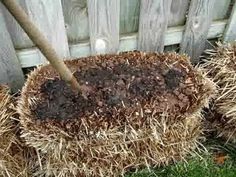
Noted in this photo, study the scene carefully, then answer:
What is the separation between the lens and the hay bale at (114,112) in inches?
75.4

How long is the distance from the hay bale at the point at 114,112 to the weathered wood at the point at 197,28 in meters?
0.26

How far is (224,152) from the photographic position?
2389 mm

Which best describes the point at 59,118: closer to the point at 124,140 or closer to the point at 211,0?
the point at 124,140

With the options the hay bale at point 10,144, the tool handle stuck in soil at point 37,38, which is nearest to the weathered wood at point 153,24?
the tool handle stuck in soil at point 37,38

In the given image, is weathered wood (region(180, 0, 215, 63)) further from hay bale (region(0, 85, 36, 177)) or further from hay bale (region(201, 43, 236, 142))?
hay bale (region(0, 85, 36, 177))

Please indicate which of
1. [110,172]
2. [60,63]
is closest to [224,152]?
[110,172]

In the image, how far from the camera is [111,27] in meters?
2.16

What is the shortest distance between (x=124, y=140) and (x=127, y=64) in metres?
0.42

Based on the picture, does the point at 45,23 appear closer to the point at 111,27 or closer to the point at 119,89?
the point at 111,27

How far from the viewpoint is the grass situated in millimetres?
2268

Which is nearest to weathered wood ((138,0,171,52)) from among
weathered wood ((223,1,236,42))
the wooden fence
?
the wooden fence

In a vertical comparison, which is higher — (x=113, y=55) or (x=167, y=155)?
(x=113, y=55)

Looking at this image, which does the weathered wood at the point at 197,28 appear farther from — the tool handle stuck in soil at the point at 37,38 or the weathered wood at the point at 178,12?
the tool handle stuck in soil at the point at 37,38

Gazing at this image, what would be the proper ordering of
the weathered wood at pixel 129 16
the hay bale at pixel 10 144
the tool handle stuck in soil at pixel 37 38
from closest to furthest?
the tool handle stuck in soil at pixel 37 38
the hay bale at pixel 10 144
the weathered wood at pixel 129 16
